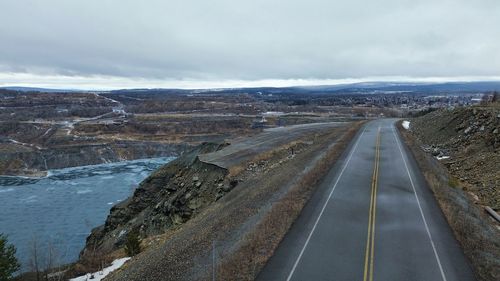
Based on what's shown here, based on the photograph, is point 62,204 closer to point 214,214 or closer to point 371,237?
point 214,214

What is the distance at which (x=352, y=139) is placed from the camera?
53.8m

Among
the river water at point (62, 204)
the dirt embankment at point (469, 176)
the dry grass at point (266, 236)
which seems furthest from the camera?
the river water at point (62, 204)

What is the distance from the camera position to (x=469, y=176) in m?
31.7

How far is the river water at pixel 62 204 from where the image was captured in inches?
1695

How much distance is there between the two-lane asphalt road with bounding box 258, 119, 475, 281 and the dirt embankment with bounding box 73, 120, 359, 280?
3.75ft

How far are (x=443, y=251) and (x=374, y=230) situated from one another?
329cm

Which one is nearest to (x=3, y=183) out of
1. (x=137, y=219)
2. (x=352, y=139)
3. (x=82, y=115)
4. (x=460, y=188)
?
(x=137, y=219)

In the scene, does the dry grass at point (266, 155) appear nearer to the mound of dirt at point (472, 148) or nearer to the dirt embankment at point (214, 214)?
the dirt embankment at point (214, 214)

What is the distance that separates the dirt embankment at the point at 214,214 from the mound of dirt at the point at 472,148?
33.3 ft

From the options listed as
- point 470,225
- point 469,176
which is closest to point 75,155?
point 469,176

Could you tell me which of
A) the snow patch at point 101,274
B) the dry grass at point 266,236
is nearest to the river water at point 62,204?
the snow patch at point 101,274

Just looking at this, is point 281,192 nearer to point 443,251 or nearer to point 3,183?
point 443,251

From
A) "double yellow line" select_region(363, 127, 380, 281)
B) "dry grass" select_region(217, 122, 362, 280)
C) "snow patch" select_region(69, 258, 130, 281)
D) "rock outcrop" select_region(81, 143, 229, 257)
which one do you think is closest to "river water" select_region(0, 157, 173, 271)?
"rock outcrop" select_region(81, 143, 229, 257)

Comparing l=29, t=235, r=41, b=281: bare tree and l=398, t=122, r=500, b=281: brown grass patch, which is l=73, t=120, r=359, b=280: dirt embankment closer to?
l=29, t=235, r=41, b=281: bare tree
